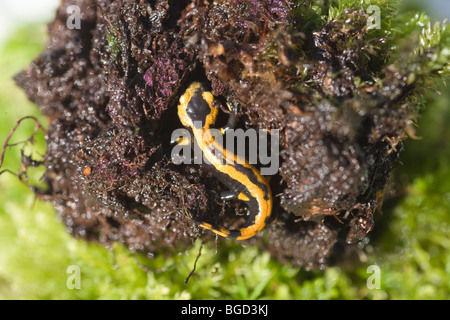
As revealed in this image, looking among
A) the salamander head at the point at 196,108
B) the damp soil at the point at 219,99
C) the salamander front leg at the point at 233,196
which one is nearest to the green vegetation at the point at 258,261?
the damp soil at the point at 219,99

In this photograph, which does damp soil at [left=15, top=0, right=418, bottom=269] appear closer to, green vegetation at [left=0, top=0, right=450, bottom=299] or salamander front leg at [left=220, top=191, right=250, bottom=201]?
salamander front leg at [left=220, top=191, right=250, bottom=201]

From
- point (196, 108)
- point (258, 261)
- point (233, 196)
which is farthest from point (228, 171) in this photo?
point (258, 261)

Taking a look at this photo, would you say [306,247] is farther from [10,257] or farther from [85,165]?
[10,257]

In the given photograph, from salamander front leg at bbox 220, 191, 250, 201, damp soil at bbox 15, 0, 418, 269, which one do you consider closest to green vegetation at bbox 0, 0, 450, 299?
damp soil at bbox 15, 0, 418, 269
